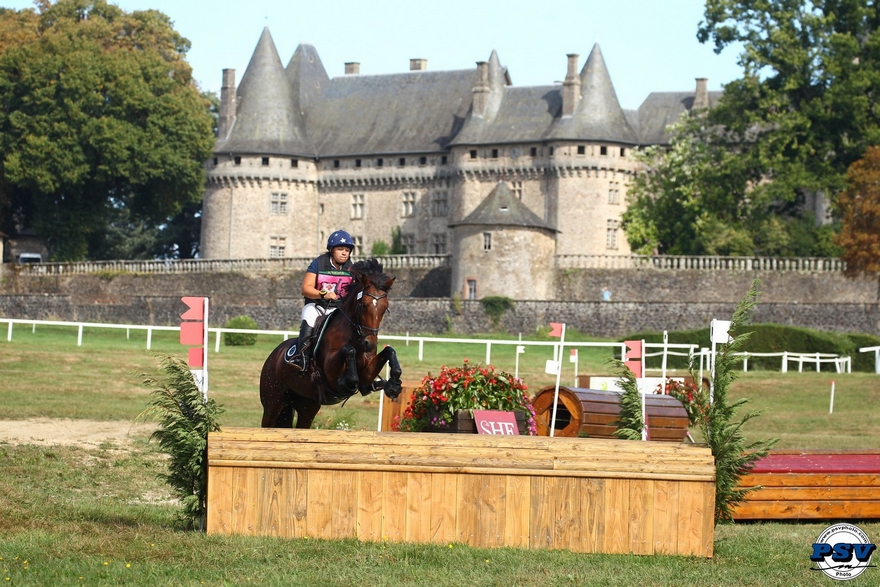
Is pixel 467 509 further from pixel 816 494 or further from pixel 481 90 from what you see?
pixel 481 90

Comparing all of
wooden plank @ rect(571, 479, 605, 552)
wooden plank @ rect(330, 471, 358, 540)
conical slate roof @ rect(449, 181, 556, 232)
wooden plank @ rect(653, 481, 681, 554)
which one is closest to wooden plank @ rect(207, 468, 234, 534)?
wooden plank @ rect(330, 471, 358, 540)

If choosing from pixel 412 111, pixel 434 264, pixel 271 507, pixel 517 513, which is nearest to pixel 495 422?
pixel 517 513

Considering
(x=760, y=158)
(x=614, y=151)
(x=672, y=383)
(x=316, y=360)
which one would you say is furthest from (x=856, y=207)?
(x=316, y=360)

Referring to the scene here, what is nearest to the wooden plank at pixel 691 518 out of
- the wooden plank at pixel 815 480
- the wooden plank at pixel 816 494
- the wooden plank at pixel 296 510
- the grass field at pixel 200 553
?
the grass field at pixel 200 553

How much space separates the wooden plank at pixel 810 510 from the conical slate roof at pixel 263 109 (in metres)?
65.9

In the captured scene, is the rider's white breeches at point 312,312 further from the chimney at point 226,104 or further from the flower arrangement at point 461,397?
the chimney at point 226,104

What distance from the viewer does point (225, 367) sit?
3388 cm

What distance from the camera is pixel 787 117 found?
59.1 meters

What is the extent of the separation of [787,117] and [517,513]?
50.7 metres

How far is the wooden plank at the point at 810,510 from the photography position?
1412 cm

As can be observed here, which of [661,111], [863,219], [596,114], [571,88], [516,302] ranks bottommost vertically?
[516,302]

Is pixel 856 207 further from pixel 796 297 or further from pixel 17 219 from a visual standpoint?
pixel 17 219

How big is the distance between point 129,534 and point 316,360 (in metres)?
2.50

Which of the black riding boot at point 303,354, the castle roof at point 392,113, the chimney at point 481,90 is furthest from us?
the castle roof at point 392,113
